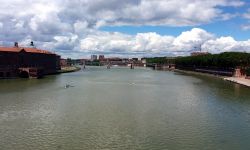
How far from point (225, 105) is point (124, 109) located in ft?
45.6

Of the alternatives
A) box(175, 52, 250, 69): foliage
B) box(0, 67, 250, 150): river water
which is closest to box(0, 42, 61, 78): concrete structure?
box(175, 52, 250, 69): foliage

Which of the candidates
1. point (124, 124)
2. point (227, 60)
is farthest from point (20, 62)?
point (124, 124)

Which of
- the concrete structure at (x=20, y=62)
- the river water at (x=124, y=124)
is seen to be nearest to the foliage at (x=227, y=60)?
the concrete structure at (x=20, y=62)

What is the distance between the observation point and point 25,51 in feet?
425

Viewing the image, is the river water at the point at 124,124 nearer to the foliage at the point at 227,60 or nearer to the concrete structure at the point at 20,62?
the concrete structure at the point at 20,62

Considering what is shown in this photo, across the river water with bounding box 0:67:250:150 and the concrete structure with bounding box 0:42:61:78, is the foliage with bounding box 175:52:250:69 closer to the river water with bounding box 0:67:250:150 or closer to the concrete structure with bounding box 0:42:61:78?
the concrete structure with bounding box 0:42:61:78

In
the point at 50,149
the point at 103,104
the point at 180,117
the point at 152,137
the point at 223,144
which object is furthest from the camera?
the point at 103,104

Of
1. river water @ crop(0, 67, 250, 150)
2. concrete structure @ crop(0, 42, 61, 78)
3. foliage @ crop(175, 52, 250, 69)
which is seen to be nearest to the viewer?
river water @ crop(0, 67, 250, 150)

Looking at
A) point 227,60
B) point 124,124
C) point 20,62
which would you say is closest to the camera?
point 124,124

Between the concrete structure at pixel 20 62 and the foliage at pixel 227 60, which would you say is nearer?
the concrete structure at pixel 20 62

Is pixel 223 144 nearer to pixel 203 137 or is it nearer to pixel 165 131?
pixel 203 137

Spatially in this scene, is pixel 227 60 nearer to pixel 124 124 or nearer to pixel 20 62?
pixel 20 62

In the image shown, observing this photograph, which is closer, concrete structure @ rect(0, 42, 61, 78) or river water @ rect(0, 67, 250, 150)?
river water @ rect(0, 67, 250, 150)

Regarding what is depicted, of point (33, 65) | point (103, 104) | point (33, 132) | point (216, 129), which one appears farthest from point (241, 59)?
point (33, 132)
